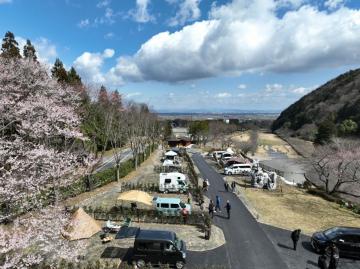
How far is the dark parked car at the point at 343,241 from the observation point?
20156 millimetres

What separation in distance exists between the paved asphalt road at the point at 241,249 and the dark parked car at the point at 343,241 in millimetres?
2816

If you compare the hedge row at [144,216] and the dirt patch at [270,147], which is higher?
the hedge row at [144,216]

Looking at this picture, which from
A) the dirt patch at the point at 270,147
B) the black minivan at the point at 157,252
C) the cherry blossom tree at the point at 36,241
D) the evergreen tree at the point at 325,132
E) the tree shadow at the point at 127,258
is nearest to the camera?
the cherry blossom tree at the point at 36,241

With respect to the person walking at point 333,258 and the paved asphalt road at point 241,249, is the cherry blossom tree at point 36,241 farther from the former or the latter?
the person walking at point 333,258

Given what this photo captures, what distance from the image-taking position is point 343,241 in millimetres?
20328

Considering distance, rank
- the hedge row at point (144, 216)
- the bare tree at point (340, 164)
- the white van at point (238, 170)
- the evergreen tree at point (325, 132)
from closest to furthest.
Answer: the hedge row at point (144, 216), the bare tree at point (340, 164), the white van at point (238, 170), the evergreen tree at point (325, 132)

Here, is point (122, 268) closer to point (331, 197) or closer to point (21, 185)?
point (21, 185)

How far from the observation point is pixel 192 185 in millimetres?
38156

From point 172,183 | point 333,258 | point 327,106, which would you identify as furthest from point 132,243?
point 327,106

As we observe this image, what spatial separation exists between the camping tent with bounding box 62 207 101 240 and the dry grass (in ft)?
43.2

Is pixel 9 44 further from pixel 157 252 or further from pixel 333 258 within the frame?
pixel 333 258

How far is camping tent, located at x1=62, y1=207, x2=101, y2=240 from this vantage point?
69.9 feet

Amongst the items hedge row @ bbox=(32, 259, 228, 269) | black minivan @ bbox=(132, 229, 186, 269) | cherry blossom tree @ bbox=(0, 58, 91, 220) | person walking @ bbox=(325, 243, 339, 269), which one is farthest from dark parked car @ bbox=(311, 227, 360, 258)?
cherry blossom tree @ bbox=(0, 58, 91, 220)

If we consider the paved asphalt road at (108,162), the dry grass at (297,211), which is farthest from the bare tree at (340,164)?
the paved asphalt road at (108,162)
